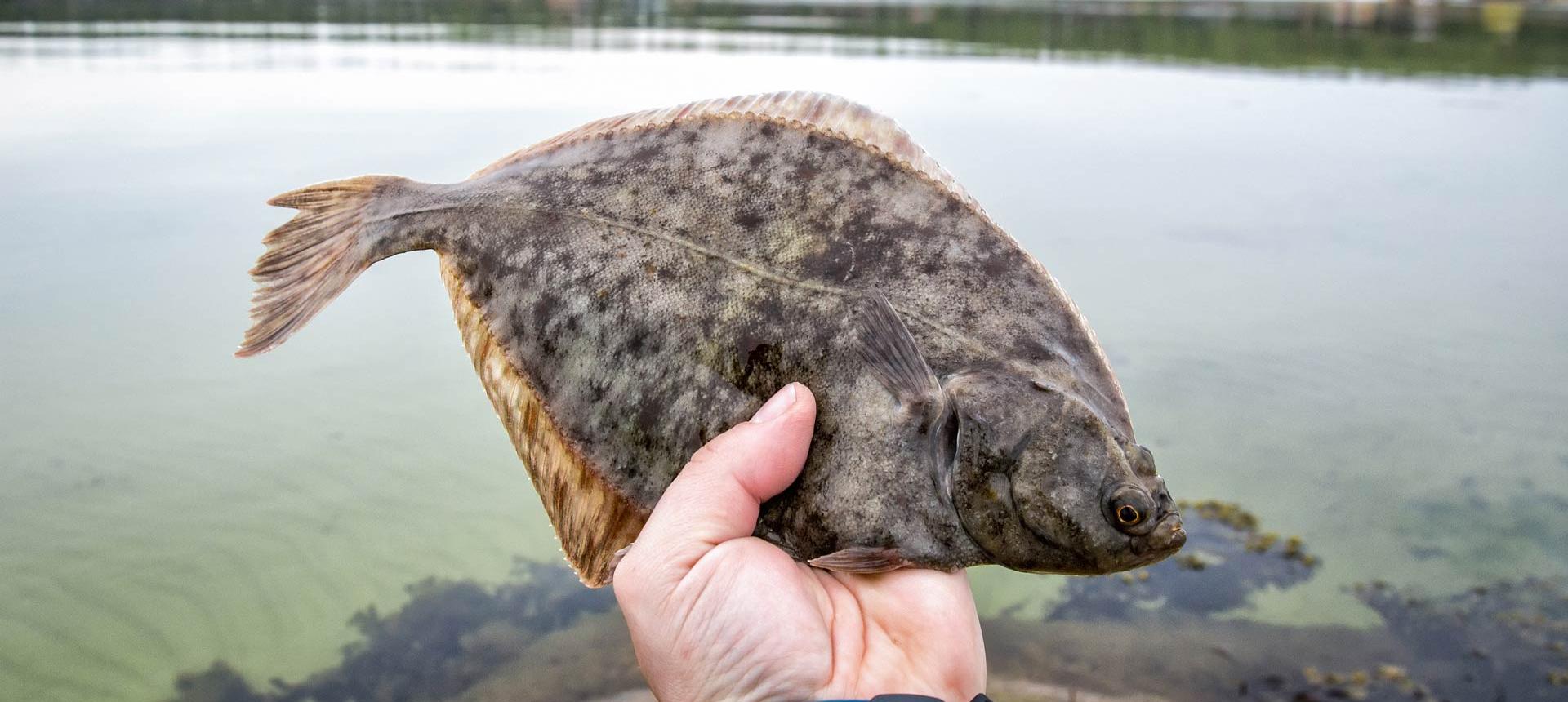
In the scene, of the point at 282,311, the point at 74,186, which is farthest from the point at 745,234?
the point at 74,186

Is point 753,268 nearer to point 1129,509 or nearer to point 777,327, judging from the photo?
point 777,327

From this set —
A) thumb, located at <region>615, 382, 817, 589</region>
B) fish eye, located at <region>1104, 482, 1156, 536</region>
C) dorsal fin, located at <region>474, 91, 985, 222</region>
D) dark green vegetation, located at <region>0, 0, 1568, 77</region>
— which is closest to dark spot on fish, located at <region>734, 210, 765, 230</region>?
dorsal fin, located at <region>474, 91, 985, 222</region>

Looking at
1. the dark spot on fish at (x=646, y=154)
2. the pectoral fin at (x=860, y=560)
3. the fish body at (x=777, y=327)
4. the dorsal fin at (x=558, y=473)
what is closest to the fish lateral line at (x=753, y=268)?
the fish body at (x=777, y=327)

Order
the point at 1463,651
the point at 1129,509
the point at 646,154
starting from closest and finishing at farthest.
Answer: the point at 1129,509 < the point at 646,154 < the point at 1463,651

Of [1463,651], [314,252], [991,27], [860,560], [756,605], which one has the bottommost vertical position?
[1463,651]

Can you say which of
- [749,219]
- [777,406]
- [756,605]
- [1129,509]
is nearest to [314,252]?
[749,219]

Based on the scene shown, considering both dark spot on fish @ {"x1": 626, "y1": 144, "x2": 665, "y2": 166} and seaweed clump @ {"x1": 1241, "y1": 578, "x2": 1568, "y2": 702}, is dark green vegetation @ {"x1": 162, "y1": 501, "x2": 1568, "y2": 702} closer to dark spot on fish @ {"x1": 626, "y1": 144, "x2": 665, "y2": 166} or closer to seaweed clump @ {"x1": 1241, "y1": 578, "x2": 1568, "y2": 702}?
seaweed clump @ {"x1": 1241, "y1": 578, "x2": 1568, "y2": 702}
